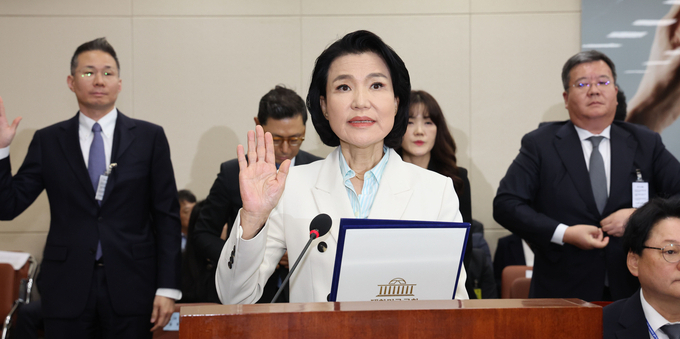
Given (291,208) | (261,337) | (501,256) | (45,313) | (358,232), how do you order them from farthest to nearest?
(501,256) < (45,313) < (291,208) < (358,232) < (261,337)

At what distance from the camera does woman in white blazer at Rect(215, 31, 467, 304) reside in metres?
1.49

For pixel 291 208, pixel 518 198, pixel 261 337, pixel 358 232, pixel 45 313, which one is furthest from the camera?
pixel 518 198

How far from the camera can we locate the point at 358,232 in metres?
1.19

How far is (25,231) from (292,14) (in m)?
2.92

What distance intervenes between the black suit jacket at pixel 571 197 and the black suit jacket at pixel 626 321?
559 millimetres

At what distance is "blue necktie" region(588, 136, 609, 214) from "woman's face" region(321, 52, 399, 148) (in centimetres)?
143

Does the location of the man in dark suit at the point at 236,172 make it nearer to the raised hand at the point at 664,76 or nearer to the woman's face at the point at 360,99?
the woman's face at the point at 360,99

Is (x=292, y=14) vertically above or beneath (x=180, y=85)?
above

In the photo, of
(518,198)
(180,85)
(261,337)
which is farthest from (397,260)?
(180,85)

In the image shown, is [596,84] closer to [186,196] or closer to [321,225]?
[321,225]

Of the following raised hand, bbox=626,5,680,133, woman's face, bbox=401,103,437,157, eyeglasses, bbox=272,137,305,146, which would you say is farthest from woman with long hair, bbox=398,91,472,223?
raised hand, bbox=626,5,680,133

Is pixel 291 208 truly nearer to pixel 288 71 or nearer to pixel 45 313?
pixel 45 313

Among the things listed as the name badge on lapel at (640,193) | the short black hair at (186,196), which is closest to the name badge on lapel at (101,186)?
the short black hair at (186,196)

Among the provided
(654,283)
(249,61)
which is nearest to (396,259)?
(654,283)
